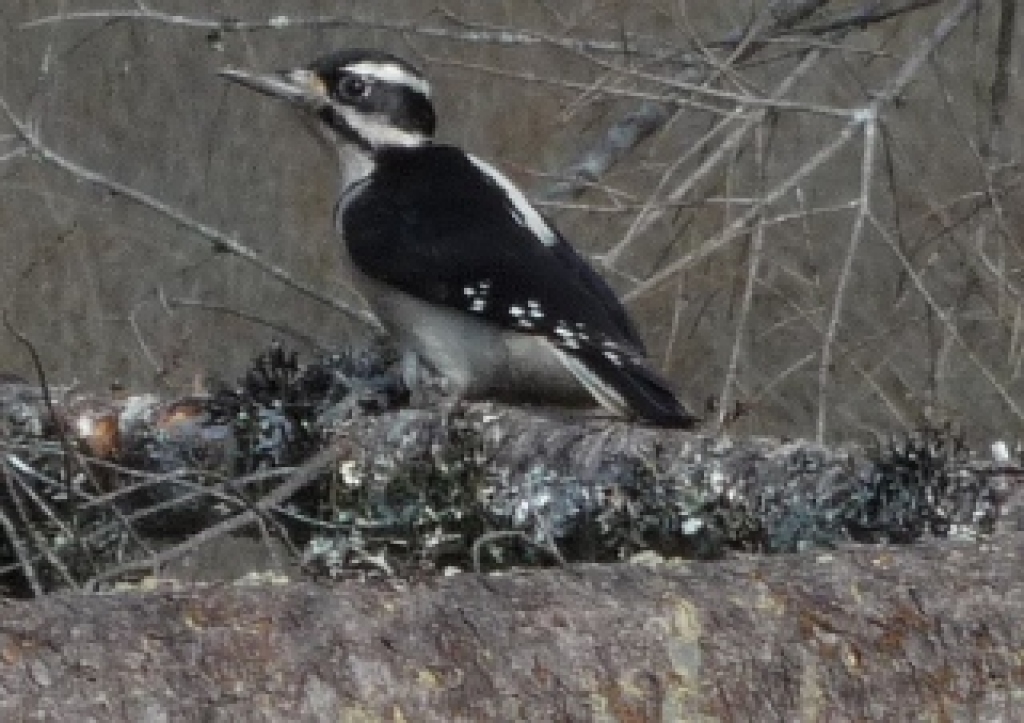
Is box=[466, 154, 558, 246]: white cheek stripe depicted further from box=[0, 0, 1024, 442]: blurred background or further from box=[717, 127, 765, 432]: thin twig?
box=[0, 0, 1024, 442]: blurred background

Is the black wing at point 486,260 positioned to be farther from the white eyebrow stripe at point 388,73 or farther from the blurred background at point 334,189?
the blurred background at point 334,189

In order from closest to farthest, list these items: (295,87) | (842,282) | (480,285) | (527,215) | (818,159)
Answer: (842,282) → (818,159) → (480,285) → (527,215) → (295,87)

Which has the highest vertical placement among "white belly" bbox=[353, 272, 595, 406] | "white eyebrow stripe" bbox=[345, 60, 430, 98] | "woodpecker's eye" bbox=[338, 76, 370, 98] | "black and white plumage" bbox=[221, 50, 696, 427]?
"white eyebrow stripe" bbox=[345, 60, 430, 98]

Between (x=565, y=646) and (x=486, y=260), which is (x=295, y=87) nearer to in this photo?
(x=486, y=260)

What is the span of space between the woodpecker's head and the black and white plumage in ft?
0.10

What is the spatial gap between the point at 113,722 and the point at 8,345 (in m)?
5.15

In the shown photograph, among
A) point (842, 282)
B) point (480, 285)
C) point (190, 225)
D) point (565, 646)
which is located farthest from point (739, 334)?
point (565, 646)

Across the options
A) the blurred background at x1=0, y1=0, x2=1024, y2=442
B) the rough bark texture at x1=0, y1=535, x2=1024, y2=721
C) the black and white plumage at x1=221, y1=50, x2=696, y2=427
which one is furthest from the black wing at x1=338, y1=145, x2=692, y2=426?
the rough bark texture at x1=0, y1=535, x2=1024, y2=721

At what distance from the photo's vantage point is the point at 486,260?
367 centimetres

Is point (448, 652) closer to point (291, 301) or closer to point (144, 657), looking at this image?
point (144, 657)

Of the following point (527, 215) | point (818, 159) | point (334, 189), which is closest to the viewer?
point (818, 159)

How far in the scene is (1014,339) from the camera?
3203 millimetres

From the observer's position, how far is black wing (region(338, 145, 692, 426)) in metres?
3.51

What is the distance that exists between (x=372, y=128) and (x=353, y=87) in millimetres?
75
